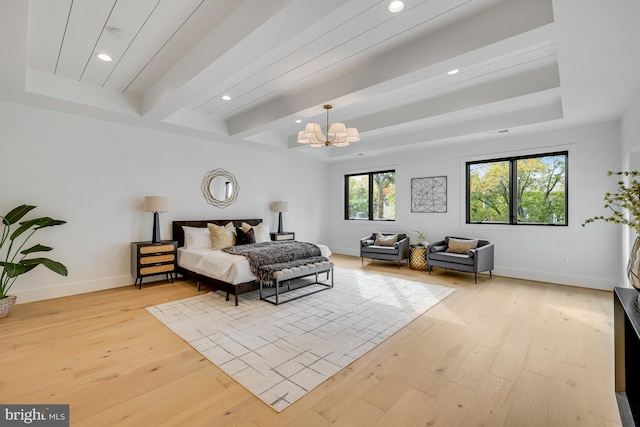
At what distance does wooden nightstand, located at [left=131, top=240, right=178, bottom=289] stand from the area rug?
1056 mm

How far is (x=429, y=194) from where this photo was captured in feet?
20.9

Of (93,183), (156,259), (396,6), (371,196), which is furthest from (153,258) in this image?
(371,196)

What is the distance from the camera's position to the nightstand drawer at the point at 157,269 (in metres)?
4.57

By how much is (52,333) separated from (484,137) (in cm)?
681

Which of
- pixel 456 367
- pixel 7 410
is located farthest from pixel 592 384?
pixel 7 410

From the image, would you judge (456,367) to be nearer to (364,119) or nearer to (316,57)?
(316,57)

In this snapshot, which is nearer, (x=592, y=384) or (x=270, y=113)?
(x=592, y=384)

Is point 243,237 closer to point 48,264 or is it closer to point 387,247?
point 48,264

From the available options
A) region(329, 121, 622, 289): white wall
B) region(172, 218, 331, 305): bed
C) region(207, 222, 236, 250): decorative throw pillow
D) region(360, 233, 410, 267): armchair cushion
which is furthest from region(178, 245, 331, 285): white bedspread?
region(329, 121, 622, 289): white wall

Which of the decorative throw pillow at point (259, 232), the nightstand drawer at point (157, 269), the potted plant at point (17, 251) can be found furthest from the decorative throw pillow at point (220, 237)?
the potted plant at point (17, 251)

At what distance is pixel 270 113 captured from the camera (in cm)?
454

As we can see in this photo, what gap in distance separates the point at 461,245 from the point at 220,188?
488 centimetres

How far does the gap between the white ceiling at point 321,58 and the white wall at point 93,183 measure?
371 mm

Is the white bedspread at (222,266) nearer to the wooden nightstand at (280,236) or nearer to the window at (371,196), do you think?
the wooden nightstand at (280,236)
